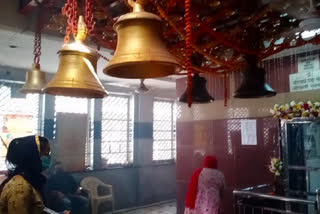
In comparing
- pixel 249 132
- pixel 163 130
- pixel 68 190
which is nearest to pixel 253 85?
pixel 249 132

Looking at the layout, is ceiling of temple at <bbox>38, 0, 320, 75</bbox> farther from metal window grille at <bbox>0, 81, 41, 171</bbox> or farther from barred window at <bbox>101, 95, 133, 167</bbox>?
barred window at <bbox>101, 95, 133, 167</bbox>

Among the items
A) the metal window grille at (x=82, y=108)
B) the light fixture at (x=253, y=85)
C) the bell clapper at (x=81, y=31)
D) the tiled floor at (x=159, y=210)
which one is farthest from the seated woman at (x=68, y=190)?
the bell clapper at (x=81, y=31)

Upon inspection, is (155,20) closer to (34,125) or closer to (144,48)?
(144,48)

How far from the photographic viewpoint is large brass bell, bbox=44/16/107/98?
137cm

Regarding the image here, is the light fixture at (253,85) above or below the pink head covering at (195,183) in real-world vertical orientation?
above

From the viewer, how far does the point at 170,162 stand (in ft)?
22.7

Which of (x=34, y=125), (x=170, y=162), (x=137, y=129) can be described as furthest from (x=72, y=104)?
(x=170, y=162)

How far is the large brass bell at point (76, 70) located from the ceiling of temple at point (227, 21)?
1.53 ft

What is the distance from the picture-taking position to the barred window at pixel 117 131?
5.91 m

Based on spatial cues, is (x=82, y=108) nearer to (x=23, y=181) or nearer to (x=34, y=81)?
(x=34, y=81)

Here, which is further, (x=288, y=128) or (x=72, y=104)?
(x=72, y=104)

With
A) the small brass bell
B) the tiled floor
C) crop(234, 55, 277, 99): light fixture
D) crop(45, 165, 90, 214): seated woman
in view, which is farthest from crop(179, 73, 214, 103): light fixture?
the tiled floor

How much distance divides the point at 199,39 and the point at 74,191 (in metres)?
3.60

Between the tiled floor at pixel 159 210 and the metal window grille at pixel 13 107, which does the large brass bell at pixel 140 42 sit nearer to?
the metal window grille at pixel 13 107
